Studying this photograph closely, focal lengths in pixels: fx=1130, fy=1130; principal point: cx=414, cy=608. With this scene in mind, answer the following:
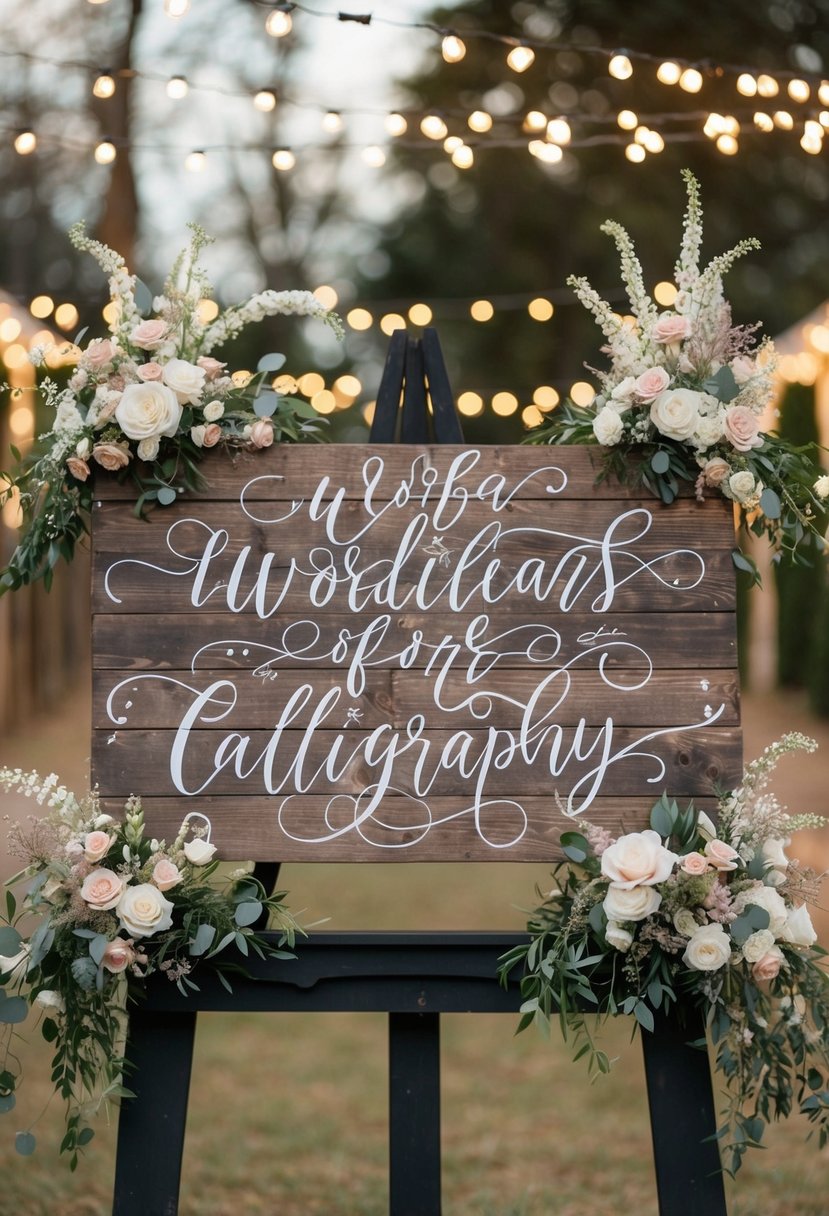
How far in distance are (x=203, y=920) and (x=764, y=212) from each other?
9002 millimetres

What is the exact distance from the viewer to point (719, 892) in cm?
202

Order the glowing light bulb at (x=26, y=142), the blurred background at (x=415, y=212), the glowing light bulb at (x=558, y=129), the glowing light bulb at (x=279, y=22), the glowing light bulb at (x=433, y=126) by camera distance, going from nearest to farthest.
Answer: the glowing light bulb at (x=279, y=22) → the glowing light bulb at (x=26, y=142) → the glowing light bulb at (x=558, y=129) → the glowing light bulb at (x=433, y=126) → the blurred background at (x=415, y=212)

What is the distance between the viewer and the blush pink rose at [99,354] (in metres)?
2.19

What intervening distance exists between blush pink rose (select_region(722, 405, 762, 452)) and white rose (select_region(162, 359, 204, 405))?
1.02m

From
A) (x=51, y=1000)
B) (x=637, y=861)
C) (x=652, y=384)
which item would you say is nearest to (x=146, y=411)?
(x=652, y=384)

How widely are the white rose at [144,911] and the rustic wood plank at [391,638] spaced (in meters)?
0.43

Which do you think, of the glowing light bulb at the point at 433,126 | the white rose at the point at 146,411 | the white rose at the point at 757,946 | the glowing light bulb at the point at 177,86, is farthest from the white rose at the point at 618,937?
the glowing light bulb at the point at 177,86

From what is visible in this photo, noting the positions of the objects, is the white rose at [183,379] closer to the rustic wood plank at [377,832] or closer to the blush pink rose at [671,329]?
the rustic wood plank at [377,832]

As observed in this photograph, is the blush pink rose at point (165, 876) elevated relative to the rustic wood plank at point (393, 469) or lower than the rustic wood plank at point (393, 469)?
lower

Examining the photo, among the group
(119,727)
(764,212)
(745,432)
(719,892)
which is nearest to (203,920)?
(119,727)

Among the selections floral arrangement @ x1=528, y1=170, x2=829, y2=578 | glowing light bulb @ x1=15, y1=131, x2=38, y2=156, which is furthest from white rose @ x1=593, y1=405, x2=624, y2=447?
glowing light bulb @ x1=15, y1=131, x2=38, y2=156

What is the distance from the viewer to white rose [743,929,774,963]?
200 centimetres

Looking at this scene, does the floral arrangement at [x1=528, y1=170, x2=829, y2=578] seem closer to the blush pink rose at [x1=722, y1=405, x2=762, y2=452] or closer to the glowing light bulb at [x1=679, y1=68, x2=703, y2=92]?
the blush pink rose at [x1=722, y1=405, x2=762, y2=452]

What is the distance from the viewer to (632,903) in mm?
1974
